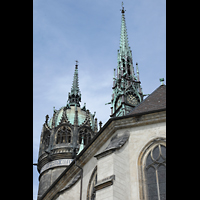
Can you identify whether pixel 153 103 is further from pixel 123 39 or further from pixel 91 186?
pixel 123 39

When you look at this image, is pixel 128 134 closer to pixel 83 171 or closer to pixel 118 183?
pixel 118 183

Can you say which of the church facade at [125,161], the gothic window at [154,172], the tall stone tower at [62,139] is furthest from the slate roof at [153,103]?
the tall stone tower at [62,139]

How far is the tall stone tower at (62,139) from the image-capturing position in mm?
29812

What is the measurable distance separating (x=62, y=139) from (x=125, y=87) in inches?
392

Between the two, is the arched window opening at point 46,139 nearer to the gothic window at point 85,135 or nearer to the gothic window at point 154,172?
the gothic window at point 85,135

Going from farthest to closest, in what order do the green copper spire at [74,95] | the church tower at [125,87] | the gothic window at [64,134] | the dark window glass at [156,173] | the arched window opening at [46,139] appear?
the green copper spire at [74,95], the church tower at [125,87], the arched window opening at [46,139], the gothic window at [64,134], the dark window glass at [156,173]

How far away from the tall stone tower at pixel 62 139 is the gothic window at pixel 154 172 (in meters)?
18.6

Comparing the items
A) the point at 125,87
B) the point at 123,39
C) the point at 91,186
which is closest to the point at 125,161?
the point at 91,186

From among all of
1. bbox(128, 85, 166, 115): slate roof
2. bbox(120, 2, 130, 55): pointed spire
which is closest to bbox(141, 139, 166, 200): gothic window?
bbox(128, 85, 166, 115): slate roof

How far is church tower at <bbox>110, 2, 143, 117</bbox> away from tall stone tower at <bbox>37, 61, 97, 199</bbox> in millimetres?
3293
